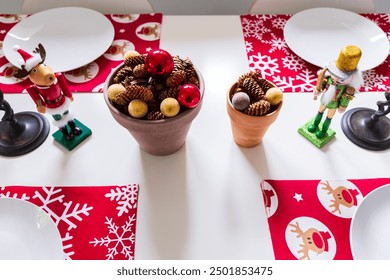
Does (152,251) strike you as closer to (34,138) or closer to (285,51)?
(34,138)

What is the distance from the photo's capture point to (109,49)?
0.89 m

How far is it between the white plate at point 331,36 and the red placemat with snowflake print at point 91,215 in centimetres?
58

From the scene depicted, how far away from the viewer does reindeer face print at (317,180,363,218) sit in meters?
0.60

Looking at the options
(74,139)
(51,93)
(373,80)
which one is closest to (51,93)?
(51,93)

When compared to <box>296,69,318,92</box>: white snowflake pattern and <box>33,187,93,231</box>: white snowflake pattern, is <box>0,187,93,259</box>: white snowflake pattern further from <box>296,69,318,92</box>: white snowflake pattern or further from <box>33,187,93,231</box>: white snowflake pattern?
<box>296,69,318,92</box>: white snowflake pattern

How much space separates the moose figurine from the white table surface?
0.08 ft

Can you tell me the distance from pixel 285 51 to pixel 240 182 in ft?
1.40

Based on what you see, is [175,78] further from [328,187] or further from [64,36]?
[64,36]

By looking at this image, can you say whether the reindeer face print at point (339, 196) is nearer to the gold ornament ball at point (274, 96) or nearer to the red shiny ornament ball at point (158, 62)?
the gold ornament ball at point (274, 96)

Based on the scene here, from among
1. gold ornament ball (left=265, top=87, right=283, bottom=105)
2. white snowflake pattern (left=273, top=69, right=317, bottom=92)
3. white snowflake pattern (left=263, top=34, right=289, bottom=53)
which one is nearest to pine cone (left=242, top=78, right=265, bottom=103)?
gold ornament ball (left=265, top=87, right=283, bottom=105)

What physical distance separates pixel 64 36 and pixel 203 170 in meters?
0.57

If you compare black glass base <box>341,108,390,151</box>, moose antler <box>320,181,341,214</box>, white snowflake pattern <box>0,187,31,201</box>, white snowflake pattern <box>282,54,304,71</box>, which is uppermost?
white snowflake pattern <box>282,54,304,71</box>
